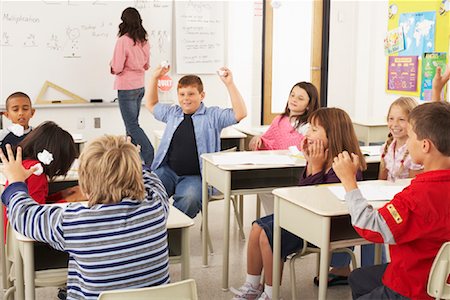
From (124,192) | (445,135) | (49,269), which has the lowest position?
(49,269)

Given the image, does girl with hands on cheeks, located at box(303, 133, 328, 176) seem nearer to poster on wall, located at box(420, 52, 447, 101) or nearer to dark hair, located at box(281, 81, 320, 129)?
dark hair, located at box(281, 81, 320, 129)

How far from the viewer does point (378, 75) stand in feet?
25.3

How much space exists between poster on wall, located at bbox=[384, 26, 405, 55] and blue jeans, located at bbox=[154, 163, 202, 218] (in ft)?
12.4

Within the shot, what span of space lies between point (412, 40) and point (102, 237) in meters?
5.53

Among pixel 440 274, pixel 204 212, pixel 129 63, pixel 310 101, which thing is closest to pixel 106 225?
pixel 440 274

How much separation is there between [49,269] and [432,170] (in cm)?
150

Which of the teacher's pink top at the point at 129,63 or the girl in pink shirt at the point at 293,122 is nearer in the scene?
the girl in pink shirt at the point at 293,122

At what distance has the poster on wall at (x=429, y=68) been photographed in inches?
254

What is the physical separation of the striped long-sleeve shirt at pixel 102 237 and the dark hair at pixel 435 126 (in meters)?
0.97

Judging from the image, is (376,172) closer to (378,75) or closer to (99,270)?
(99,270)

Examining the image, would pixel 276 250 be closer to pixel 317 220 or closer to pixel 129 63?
pixel 317 220

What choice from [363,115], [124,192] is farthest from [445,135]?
[363,115]

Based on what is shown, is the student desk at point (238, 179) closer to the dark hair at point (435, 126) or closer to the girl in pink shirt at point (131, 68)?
the dark hair at point (435, 126)

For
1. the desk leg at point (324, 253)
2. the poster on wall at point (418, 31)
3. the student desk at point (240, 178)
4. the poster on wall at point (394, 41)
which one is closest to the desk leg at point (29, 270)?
the desk leg at point (324, 253)
